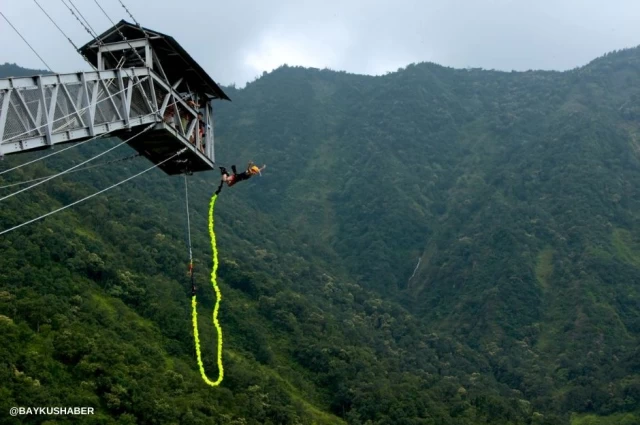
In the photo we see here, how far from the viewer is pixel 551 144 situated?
14838 cm

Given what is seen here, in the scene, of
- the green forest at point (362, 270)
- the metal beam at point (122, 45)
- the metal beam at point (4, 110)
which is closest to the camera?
the metal beam at point (4, 110)

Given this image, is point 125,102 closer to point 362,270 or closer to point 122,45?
point 122,45

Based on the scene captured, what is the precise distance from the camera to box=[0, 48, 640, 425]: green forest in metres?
54.2

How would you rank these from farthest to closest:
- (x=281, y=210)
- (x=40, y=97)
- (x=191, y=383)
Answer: (x=281, y=210), (x=191, y=383), (x=40, y=97)

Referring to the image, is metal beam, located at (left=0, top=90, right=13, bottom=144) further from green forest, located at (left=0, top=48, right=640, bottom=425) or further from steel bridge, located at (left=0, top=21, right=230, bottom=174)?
green forest, located at (left=0, top=48, right=640, bottom=425)

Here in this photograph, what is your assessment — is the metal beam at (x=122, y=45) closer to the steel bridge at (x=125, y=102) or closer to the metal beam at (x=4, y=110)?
the steel bridge at (x=125, y=102)

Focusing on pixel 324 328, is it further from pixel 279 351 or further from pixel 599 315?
pixel 599 315

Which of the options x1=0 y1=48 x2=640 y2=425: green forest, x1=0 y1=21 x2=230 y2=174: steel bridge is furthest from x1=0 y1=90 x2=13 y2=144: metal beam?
x1=0 y1=48 x2=640 y2=425: green forest

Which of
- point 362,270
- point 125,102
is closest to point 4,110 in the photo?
point 125,102

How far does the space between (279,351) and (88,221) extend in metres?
23.5

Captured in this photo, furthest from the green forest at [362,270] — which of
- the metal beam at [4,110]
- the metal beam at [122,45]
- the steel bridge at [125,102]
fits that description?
the metal beam at [4,110]

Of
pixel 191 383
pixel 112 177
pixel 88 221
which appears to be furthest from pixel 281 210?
pixel 191 383

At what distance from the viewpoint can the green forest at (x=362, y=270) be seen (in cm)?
5425

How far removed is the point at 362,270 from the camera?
12669cm
